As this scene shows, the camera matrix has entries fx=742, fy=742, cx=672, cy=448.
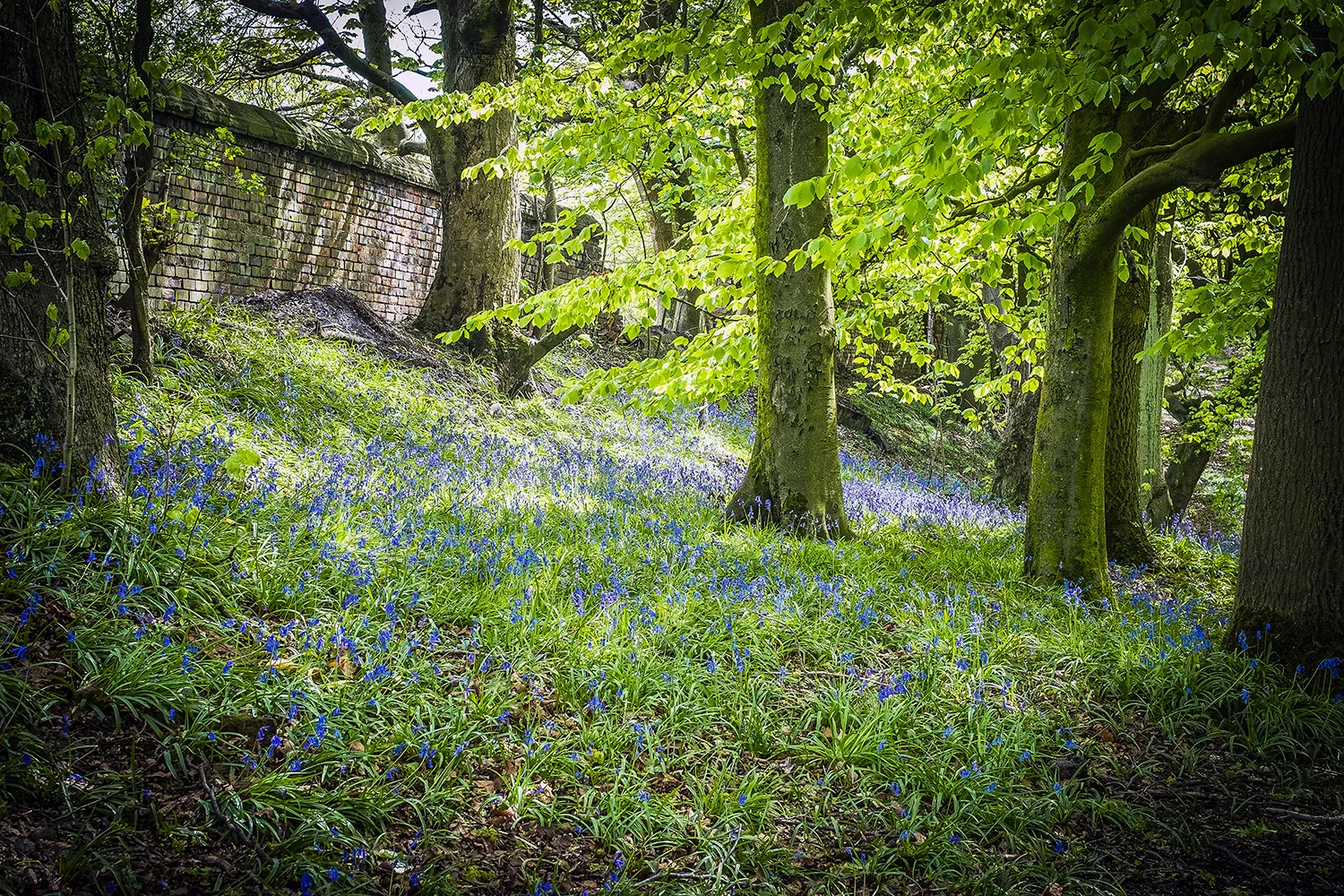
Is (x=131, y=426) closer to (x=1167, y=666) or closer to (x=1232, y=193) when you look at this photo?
(x=1167, y=666)

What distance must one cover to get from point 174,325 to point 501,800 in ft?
21.4

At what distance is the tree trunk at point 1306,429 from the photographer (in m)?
4.03

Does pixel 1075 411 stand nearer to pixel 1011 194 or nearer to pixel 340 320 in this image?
pixel 1011 194

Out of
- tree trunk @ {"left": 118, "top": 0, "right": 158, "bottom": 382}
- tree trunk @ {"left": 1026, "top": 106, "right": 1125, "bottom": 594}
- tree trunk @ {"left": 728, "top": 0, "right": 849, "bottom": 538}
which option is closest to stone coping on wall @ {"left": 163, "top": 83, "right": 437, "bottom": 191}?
tree trunk @ {"left": 118, "top": 0, "right": 158, "bottom": 382}

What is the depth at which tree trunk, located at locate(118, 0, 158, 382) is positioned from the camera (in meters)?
4.69

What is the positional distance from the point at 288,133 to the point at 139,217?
5.01 m

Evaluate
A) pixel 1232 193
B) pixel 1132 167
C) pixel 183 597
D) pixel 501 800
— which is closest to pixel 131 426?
pixel 183 597

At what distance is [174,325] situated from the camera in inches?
279

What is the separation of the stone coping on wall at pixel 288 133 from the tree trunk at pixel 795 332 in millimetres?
5617

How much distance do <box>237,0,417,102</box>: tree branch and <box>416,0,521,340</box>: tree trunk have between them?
2.11 meters

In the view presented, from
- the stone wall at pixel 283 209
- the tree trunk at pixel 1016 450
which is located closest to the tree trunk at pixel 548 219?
the stone wall at pixel 283 209

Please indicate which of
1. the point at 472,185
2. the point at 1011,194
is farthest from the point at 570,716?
the point at 472,185

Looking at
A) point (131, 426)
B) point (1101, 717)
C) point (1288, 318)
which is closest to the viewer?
point (1101, 717)

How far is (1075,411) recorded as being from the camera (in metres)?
5.11
